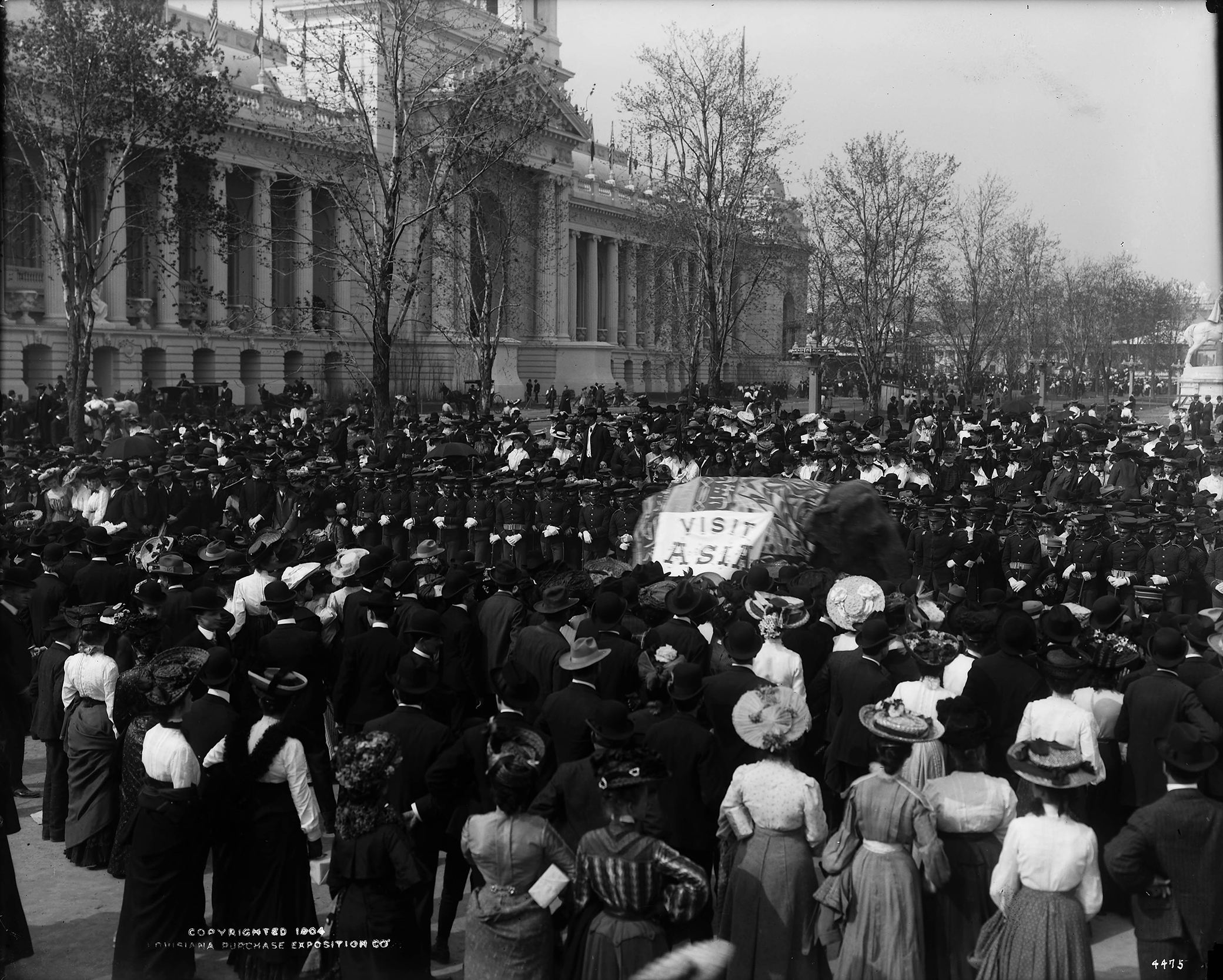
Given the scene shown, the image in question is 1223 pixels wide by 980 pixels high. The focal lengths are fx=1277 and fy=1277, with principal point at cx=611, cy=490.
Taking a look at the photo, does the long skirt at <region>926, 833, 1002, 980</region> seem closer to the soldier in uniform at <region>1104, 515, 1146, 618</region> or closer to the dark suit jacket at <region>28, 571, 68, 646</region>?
the dark suit jacket at <region>28, 571, 68, 646</region>

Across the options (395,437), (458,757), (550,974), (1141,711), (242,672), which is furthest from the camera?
(395,437)

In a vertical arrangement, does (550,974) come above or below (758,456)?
below

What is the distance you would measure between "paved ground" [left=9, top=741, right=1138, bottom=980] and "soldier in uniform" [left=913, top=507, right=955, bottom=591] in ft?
23.9

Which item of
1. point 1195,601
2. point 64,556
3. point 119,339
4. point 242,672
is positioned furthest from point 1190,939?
point 119,339

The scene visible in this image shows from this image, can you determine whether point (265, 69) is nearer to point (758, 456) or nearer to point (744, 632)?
point (758, 456)

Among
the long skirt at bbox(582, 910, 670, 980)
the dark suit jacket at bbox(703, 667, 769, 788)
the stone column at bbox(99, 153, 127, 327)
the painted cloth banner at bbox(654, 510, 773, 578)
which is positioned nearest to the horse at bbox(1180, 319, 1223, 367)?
the stone column at bbox(99, 153, 127, 327)

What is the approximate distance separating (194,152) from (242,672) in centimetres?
2376

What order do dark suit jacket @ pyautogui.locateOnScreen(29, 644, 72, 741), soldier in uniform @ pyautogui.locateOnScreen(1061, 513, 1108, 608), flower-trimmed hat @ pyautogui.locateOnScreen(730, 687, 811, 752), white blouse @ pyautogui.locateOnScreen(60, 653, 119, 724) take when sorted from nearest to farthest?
flower-trimmed hat @ pyautogui.locateOnScreen(730, 687, 811, 752), white blouse @ pyautogui.locateOnScreen(60, 653, 119, 724), dark suit jacket @ pyautogui.locateOnScreen(29, 644, 72, 741), soldier in uniform @ pyautogui.locateOnScreen(1061, 513, 1108, 608)

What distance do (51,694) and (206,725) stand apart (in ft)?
9.94

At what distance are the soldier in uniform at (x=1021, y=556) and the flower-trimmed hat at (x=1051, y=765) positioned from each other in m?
8.34

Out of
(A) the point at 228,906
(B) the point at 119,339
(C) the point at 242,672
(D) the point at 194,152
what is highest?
(D) the point at 194,152

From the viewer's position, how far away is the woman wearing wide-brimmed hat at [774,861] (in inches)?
239

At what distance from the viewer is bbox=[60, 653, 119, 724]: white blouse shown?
27.2 feet

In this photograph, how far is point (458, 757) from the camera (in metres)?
6.58
